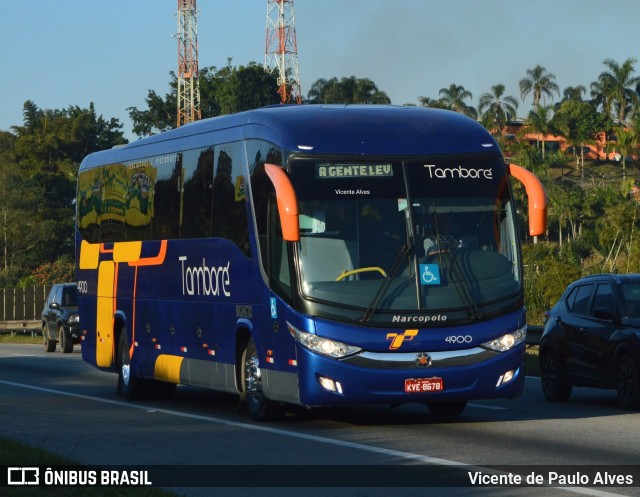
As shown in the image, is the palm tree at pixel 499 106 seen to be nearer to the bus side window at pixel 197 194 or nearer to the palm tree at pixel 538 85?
the palm tree at pixel 538 85

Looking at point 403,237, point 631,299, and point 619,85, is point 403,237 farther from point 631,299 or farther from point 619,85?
point 619,85

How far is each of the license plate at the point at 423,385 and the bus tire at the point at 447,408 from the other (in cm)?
200

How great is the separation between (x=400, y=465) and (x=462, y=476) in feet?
2.89

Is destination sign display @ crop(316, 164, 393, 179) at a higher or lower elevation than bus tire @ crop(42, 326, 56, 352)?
higher

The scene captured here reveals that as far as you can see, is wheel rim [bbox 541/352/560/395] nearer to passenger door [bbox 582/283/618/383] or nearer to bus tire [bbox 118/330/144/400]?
passenger door [bbox 582/283/618/383]

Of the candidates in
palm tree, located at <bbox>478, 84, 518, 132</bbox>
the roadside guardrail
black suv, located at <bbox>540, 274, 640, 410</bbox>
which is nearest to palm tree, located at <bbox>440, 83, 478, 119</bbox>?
palm tree, located at <bbox>478, 84, 518, 132</bbox>

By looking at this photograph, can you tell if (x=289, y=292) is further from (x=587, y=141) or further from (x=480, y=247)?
(x=587, y=141)

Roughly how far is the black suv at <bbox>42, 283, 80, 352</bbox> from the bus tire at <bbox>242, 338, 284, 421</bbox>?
72.7 feet

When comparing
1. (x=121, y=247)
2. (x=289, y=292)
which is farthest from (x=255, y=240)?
(x=121, y=247)

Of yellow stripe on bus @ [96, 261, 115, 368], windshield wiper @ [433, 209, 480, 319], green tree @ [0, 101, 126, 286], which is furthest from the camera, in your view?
green tree @ [0, 101, 126, 286]

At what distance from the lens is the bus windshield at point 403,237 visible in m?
14.8

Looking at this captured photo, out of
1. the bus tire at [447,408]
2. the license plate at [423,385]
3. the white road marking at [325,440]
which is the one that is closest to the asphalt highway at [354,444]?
the white road marking at [325,440]

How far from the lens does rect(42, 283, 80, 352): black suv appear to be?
1521 inches

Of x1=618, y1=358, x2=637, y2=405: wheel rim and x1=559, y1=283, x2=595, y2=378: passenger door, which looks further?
x1=559, y1=283, x2=595, y2=378: passenger door
